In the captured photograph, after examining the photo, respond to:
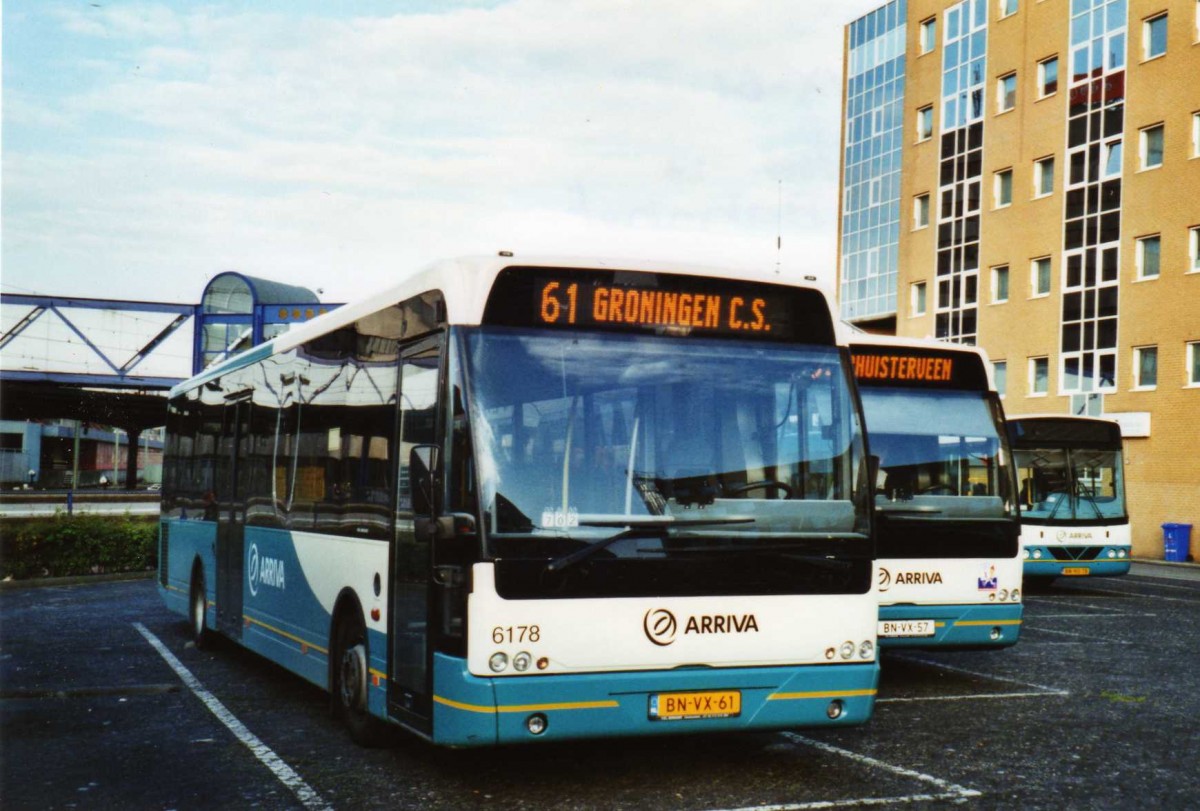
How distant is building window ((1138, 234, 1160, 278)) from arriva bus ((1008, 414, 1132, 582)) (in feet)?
66.0

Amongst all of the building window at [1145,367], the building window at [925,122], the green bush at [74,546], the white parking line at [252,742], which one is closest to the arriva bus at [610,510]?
the white parking line at [252,742]

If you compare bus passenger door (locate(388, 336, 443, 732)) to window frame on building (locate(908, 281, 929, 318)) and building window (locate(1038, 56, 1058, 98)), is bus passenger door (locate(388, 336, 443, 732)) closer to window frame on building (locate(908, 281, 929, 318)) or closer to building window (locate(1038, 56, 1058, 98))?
building window (locate(1038, 56, 1058, 98))

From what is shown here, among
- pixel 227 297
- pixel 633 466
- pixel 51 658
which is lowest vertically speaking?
pixel 51 658

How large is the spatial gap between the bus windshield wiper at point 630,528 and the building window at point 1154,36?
38030 mm

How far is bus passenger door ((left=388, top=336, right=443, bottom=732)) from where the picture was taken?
7020mm

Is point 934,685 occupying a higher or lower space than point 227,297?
lower

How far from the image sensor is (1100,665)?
12.6m

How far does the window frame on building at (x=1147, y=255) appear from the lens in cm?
3972

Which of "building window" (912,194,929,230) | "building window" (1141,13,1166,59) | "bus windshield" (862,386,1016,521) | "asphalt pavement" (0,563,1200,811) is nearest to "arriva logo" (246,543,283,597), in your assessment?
"asphalt pavement" (0,563,1200,811)

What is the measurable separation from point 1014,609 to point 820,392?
15.5 feet

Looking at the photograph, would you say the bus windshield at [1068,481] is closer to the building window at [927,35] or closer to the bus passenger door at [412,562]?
the bus passenger door at [412,562]

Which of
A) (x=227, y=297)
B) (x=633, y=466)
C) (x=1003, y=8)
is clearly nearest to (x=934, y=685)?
(x=633, y=466)

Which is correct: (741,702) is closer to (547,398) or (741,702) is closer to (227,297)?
(547,398)

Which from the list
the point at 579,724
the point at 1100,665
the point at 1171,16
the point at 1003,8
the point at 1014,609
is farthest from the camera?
the point at 1003,8
